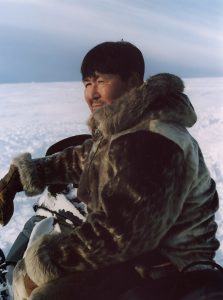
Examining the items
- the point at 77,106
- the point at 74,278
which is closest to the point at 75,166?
the point at 74,278

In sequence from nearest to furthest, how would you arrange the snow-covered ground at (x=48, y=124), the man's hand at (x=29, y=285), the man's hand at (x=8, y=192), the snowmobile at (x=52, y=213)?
the man's hand at (x=29, y=285), the man's hand at (x=8, y=192), the snowmobile at (x=52, y=213), the snow-covered ground at (x=48, y=124)

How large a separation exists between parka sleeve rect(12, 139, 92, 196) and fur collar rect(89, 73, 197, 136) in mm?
595

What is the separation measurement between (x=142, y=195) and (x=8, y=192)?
891mm

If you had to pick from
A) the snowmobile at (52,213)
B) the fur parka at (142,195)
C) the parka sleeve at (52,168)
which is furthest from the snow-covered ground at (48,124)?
the fur parka at (142,195)

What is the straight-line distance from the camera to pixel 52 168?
251 cm

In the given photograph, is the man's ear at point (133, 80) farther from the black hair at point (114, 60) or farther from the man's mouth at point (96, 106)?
the man's mouth at point (96, 106)

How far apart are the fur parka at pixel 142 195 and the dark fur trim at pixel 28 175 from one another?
0.47 meters

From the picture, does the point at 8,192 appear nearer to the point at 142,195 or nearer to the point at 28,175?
the point at 28,175

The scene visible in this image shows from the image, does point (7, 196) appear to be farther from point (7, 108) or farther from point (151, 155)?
point (7, 108)

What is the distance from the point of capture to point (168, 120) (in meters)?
1.79

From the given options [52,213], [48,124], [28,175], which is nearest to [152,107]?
[28,175]

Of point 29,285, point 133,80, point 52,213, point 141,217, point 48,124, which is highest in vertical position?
point 133,80

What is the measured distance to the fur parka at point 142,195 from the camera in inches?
66.8

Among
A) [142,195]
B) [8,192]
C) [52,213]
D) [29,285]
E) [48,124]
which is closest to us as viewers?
[142,195]
